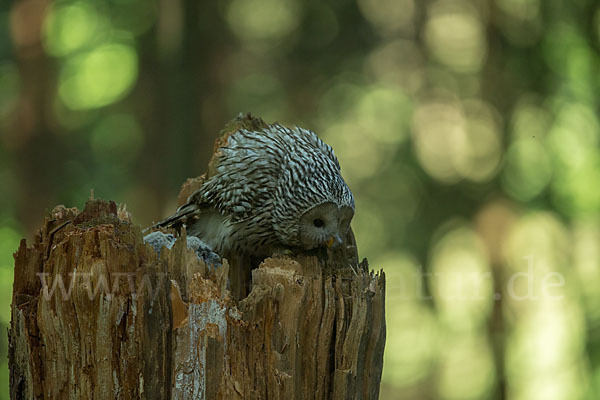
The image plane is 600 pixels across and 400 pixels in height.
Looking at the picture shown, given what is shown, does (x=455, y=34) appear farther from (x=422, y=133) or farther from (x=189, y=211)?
(x=189, y=211)

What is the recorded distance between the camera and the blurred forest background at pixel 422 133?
744 cm

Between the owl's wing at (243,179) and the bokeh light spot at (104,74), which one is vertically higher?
the bokeh light spot at (104,74)

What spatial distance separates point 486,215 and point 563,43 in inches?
99.6

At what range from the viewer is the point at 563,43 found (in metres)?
7.94

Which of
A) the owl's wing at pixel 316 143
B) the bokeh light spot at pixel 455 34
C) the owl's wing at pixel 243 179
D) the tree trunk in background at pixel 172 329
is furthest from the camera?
the bokeh light spot at pixel 455 34

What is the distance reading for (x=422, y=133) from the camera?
27.8ft

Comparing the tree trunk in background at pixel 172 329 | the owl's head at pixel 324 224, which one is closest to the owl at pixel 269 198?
the owl's head at pixel 324 224

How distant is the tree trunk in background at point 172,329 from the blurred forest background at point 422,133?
4.86 m

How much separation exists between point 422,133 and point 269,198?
576 centimetres

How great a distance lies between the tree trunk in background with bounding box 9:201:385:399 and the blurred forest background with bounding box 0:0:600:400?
15.9 ft

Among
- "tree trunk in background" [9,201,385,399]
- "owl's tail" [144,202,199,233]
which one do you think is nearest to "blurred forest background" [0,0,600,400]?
"owl's tail" [144,202,199,233]

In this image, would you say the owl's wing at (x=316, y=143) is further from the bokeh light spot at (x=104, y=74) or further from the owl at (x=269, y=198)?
the bokeh light spot at (x=104, y=74)

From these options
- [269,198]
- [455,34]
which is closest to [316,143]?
[269,198]

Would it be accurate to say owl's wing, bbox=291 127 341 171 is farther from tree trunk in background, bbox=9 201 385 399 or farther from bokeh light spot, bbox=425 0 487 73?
bokeh light spot, bbox=425 0 487 73
